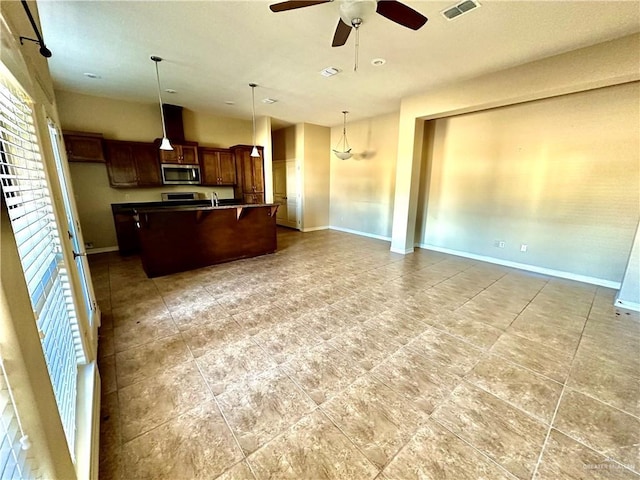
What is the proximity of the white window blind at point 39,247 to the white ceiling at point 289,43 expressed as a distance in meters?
2.05

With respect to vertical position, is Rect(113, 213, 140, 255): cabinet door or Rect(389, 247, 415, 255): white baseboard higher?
Rect(113, 213, 140, 255): cabinet door

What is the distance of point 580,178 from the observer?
3.79 meters

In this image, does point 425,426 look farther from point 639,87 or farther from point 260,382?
point 639,87

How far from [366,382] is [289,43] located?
145 inches

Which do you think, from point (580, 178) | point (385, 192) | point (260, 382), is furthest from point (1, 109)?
point (385, 192)

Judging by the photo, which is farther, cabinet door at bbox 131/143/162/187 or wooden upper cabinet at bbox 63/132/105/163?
cabinet door at bbox 131/143/162/187

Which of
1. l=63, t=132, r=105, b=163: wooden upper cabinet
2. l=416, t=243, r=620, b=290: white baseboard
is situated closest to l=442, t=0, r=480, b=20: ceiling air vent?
l=416, t=243, r=620, b=290: white baseboard

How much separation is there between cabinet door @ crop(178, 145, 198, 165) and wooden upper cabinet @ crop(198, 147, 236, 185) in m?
0.15

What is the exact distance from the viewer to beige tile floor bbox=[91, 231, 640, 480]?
1447 mm

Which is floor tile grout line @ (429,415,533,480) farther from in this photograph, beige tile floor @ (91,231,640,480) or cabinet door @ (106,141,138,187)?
cabinet door @ (106,141,138,187)

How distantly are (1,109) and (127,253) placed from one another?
5075 millimetres

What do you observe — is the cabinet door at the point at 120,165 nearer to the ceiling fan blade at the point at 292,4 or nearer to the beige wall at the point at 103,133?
the beige wall at the point at 103,133

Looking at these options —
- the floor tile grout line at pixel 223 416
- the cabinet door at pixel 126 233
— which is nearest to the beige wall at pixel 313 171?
the cabinet door at pixel 126 233

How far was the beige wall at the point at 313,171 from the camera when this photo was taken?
23.6 feet
